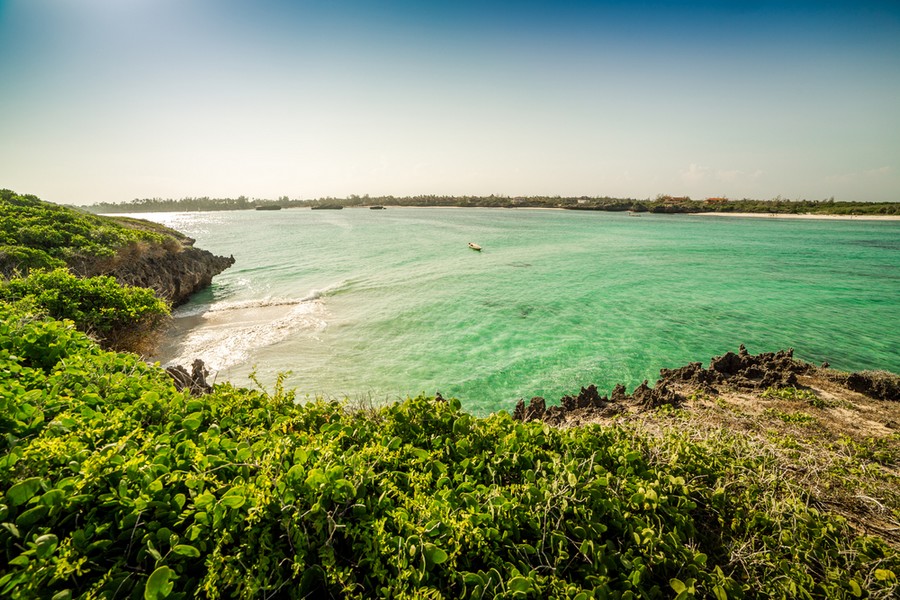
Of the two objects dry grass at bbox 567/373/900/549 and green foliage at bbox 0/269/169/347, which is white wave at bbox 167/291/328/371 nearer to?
green foliage at bbox 0/269/169/347

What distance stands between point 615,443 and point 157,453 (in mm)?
4578

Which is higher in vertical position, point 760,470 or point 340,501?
point 340,501

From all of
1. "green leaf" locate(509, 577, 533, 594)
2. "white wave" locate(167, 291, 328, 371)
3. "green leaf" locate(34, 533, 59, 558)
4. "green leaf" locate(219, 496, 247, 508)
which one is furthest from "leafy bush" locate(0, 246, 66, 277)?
"green leaf" locate(509, 577, 533, 594)

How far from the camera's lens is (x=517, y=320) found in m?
15.9

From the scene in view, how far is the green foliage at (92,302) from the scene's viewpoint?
7.46 meters

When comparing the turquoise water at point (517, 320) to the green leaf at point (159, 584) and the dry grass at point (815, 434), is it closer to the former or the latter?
the dry grass at point (815, 434)

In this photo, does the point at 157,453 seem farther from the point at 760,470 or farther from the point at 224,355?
the point at 224,355

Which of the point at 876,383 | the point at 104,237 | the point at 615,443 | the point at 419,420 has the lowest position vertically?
the point at 876,383

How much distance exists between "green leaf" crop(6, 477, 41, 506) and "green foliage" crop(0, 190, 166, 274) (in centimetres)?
1379

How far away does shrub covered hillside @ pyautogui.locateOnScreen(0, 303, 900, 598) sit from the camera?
7.08 ft

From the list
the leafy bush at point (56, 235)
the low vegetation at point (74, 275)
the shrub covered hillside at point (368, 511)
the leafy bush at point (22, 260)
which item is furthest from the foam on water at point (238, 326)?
the shrub covered hillside at point (368, 511)

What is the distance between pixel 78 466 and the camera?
2414mm

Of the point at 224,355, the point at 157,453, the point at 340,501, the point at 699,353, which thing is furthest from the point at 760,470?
the point at 224,355

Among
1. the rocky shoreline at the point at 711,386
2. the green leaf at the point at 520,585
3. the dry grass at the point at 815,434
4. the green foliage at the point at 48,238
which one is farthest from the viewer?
the green foliage at the point at 48,238
